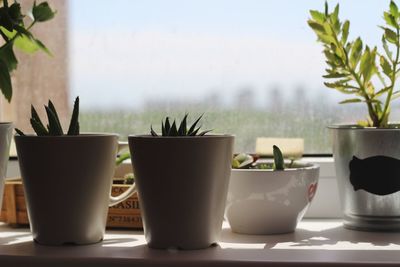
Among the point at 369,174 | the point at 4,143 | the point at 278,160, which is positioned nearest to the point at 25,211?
the point at 4,143

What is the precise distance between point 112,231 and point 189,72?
0.30 m

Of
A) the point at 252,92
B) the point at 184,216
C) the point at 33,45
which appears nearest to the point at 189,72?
the point at 252,92

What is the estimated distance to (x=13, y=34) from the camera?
0.98 meters

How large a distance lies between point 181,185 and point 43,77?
450 millimetres

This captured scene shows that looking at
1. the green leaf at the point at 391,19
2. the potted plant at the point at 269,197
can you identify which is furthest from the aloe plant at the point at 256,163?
the green leaf at the point at 391,19

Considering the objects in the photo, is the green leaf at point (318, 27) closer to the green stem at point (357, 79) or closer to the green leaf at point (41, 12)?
the green stem at point (357, 79)

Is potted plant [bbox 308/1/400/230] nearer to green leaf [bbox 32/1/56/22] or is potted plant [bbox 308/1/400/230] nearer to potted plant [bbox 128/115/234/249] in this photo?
potted plant [bbox 128/115/234/249]

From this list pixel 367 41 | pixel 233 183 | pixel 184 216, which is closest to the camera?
pixel 184 216

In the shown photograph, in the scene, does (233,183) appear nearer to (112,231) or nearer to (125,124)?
(112,231)

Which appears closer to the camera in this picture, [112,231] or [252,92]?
[112,231]

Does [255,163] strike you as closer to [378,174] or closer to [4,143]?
[378,174]

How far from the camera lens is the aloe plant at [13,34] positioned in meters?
0.89

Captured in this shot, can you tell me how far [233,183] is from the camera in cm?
93

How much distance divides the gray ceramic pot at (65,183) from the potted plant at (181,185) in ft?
0.15
